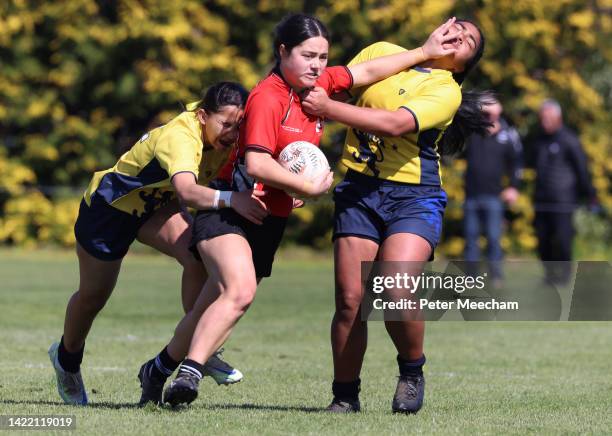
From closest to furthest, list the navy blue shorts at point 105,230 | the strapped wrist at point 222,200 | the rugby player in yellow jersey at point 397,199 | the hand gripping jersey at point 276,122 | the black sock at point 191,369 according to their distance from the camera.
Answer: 1. the black sock at point 191,369
2. the hand gripping jersey at point 276,122
3. the strapped wrist at point 222,200
4. the rugby player in yellow jersey at point 397,199
5. the navy blue shorts at point 105,230

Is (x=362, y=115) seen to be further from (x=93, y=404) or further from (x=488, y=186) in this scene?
(x=488, y=186)

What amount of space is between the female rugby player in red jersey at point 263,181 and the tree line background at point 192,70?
12607mm

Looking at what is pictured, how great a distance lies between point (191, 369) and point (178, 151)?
1042mm

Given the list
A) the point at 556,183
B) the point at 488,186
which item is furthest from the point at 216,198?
the point at 556,183

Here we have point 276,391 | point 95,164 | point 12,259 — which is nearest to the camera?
point 276,391

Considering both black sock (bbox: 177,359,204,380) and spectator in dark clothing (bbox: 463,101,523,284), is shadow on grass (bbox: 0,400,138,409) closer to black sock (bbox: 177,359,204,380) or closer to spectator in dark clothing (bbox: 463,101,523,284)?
black sock (bbox: 177,359,204,380)

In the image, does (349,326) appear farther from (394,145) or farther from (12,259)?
(12,259)

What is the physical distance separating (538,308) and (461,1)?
8.17m

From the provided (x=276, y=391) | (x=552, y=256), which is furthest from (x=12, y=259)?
(x=276, y=391)

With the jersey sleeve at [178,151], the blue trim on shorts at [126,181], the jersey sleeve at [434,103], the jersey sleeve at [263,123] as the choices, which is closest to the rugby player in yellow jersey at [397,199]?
the jersey sleeve at [434,103]

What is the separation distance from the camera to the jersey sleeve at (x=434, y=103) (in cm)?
571

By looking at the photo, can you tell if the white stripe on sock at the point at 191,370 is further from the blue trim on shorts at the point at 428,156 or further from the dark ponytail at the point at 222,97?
the blue trim on shorts at the point at 428,156

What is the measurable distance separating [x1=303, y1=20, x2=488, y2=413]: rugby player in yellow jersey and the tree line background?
12.4 metres

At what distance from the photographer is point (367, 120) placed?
5.62 m
